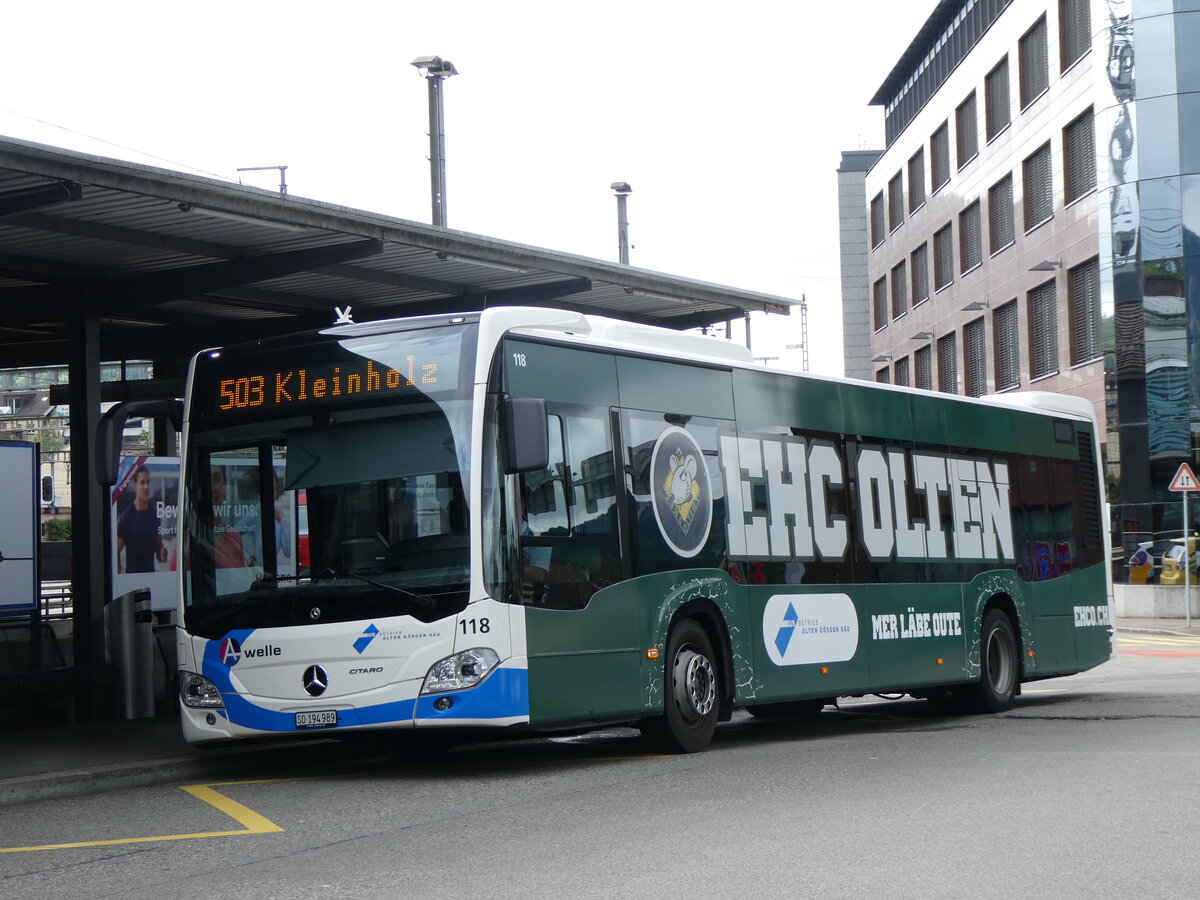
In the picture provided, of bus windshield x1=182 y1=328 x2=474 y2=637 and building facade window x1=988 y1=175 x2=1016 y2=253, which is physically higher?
building facade window x1=988 y1=175 x2=1016 y2=253

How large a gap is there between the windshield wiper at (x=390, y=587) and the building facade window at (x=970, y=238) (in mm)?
40215

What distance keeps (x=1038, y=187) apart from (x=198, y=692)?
36.4 metres

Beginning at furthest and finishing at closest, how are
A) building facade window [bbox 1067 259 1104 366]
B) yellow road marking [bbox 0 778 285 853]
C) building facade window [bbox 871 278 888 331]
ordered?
building facade window [bbox 871 278 888 331], building facade window [bbox 1067 259 1104 366], yellow road marking [bbox 0 778 285 853]

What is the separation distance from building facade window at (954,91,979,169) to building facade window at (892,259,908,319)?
815cm

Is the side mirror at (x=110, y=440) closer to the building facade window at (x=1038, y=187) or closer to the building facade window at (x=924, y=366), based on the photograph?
the building facade window at (x=1038, y=187)

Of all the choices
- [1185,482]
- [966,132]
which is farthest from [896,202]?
[1185,482]

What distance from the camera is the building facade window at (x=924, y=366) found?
180 feet

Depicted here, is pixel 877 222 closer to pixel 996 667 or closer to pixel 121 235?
pixel 996 667

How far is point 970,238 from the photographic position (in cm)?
4975

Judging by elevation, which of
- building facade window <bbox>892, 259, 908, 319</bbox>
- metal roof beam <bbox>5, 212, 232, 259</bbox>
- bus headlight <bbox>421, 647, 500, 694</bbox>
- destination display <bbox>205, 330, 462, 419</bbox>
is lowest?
bus headlight <bbox>421, 647, 500, 694</bbox>

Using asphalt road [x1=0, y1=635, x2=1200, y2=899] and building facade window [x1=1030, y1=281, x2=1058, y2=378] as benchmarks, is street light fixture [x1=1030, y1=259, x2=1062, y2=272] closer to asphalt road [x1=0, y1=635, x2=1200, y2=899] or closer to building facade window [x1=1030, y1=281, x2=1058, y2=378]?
building facade window [x1=1030, y1=281, x2=1058, y2=378]

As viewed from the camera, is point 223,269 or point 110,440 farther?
point 223,269

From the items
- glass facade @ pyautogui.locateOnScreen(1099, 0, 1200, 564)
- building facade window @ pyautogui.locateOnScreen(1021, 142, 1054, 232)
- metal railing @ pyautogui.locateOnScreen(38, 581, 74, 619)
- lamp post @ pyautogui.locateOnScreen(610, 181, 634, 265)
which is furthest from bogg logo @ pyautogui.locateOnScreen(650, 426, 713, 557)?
building facade window @ pyautogui.locateOnScreen(1021, 142, 1054, 232)

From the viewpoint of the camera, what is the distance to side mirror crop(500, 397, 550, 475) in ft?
32.8
